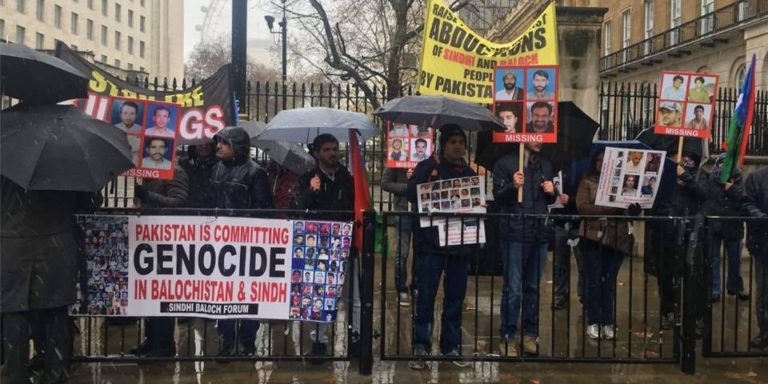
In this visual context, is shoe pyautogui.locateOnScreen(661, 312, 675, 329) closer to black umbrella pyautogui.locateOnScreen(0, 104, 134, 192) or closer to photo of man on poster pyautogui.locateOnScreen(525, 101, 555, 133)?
photo of man on poster pyautogui.locateOnScreen(525, 101, 555, 133)

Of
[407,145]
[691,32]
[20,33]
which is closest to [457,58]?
[407,145]

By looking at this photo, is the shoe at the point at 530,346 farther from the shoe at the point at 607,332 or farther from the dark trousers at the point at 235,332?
the dark trousers at the point at 235,332

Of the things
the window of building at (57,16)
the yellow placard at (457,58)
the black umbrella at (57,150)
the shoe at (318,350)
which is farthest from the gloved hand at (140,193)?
the window of building at (57,16)

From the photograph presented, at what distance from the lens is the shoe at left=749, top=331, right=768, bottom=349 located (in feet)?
20.0

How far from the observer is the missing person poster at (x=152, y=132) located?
5750mm

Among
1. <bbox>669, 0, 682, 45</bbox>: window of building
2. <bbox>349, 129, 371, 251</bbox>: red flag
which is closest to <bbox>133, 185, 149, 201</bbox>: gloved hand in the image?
<bbox>349, 129, 371, 251</bbox>: red flag

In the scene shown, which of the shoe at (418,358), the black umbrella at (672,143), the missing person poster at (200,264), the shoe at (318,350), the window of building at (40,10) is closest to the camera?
the missing person poster at (200,264)

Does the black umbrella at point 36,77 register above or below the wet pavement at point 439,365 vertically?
above

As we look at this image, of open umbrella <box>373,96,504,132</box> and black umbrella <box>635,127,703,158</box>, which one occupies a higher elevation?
open umbrella <box>373,96,504,132</box>

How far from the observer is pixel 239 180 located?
5836 millimetres

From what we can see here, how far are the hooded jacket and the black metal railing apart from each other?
26.8 meters

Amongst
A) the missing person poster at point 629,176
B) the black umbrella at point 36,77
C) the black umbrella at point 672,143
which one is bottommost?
the missing person poster at point 629,176

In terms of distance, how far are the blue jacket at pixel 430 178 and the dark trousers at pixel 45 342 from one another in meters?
2.83

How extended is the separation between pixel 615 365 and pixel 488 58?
118 inches
